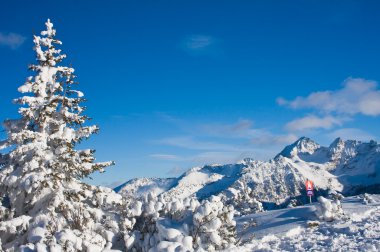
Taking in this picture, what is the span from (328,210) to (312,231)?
2.66 metres

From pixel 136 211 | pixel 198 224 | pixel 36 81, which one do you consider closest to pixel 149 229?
pixel 136 211

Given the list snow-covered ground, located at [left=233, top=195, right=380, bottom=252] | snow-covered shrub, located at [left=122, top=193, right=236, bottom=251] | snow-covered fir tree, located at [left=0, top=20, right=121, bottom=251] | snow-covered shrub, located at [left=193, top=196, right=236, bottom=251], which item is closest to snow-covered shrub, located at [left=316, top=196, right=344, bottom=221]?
snow-covered ground, located at [left=233, top=195, right=380, bottom=252]

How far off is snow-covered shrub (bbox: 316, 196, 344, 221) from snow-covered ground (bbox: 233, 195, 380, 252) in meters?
0.27

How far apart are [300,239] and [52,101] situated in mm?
11728

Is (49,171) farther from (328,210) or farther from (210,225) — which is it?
(328,210)

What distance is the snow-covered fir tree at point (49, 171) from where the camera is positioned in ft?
51.6

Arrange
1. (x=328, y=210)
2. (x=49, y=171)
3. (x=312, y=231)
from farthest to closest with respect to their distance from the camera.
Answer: (x=328, y=210) < (x=312, y=231) < (x=49, y=171)

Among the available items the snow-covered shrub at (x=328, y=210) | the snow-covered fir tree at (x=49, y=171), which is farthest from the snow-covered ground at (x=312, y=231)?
the snow-covered fir tree at (x=49, y=171)

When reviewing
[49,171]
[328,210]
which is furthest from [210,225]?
[328,210]

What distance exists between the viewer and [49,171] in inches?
636

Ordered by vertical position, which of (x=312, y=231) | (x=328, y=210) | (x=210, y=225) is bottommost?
(x=312, y=231)

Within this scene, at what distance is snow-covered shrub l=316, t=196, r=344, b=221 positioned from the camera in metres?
22.5

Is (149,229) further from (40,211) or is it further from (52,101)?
(52,101)

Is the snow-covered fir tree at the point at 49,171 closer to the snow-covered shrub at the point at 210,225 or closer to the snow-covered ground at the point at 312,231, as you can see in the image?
the snow-covered shrub at the point at 210,225
